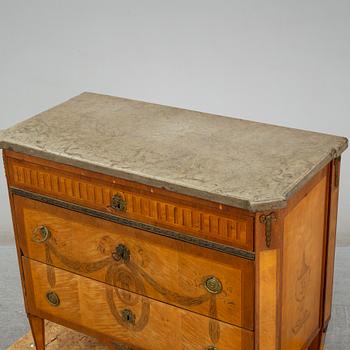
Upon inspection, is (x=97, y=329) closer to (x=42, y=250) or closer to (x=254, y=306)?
(x=42, y=250)

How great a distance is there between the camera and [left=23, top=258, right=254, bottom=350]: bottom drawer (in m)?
3.00

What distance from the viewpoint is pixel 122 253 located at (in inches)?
121

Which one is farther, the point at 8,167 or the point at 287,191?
the point at 8,167

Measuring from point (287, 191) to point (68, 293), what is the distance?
0.96m

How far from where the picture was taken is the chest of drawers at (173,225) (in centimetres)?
281

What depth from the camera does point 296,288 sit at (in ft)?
9.89

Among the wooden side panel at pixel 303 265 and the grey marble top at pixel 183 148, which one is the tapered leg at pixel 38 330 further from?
the wooden side panel at pixel 303 265

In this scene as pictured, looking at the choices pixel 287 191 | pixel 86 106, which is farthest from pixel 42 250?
pixel 287 191

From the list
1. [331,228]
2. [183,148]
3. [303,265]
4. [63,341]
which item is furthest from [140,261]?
[63,341]

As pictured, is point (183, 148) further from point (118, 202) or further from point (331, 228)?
point (331, 228)

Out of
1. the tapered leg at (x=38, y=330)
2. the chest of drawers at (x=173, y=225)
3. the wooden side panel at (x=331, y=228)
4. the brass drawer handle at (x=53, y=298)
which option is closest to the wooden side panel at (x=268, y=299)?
the chest of drawers at (x=173, y=225)

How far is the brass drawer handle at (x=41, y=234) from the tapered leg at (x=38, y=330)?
13.5 inches

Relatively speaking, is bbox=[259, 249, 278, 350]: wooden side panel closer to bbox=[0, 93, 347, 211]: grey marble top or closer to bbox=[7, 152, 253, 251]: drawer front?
bbox=[7, 152, 253, 251]: drawer front

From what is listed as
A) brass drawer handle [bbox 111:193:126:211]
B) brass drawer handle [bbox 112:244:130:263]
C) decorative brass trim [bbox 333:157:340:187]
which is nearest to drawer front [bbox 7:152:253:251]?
brass drawer handle [bbox 111:193:126:211]
